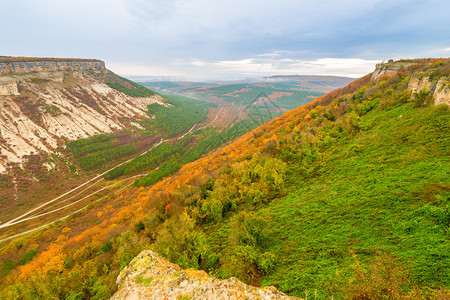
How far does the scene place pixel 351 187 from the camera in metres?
10.9

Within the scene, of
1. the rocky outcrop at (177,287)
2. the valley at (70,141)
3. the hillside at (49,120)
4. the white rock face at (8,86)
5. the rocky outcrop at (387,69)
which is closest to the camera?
the rocky outcrop at (177,287)

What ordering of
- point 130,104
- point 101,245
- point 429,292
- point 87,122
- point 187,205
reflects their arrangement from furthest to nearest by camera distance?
point 130,104 < point 87,122 < point 101,245 < point 187,205 < point 429,292

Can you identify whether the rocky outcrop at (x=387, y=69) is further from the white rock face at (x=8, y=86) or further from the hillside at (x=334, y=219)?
the white rock face at (x=8, y=86)

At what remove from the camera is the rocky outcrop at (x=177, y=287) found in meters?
6.16

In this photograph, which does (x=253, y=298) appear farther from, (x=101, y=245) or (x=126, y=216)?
(x=126, y=216)

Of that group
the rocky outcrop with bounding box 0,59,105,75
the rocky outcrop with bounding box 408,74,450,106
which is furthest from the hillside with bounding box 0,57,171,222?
the rocky outcrop with bounding box 408,74,450,106

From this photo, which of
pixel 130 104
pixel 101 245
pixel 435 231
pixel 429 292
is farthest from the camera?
pixel 130 104

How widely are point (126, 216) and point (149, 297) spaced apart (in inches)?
1163

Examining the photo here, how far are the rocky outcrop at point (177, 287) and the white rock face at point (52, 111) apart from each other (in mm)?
99821

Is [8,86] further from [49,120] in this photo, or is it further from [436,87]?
[436,87]

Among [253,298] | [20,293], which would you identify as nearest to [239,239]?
[253,298]

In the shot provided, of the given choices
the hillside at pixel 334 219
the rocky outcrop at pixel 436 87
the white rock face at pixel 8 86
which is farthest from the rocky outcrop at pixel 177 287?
the white rock face at pixel 8 86

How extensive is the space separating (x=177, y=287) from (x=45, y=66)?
186 metres

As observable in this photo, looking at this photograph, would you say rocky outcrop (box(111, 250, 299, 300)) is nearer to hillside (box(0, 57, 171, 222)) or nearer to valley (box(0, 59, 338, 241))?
valley (box(0, 59, 338, 241))
